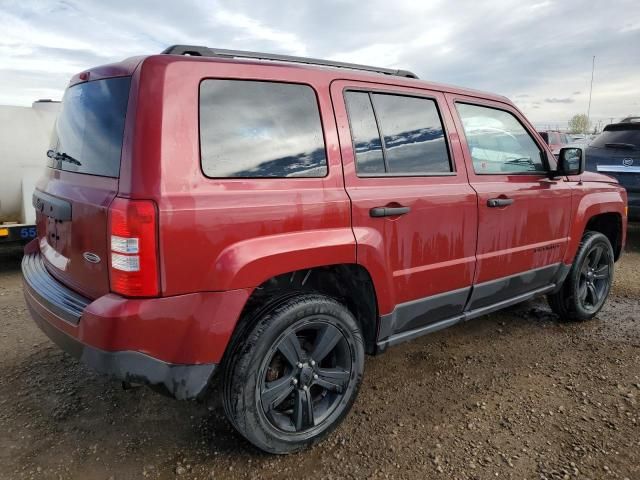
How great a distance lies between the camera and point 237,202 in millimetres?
2105

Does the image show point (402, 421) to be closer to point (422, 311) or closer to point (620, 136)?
point (422, 311)

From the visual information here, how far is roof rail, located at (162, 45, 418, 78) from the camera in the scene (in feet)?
7.38

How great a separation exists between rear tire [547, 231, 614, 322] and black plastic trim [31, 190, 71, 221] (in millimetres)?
3725

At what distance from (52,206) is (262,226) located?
1.09 meters

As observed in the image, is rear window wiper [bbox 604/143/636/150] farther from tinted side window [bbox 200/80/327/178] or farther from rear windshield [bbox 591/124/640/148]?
tinted side window [bbox 200/80/327/178]

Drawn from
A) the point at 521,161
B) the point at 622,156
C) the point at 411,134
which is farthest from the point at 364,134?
the point at 622,156

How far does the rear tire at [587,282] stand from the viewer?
409 centimetres

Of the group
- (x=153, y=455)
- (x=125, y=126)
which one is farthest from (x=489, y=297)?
(x=125, y=126)

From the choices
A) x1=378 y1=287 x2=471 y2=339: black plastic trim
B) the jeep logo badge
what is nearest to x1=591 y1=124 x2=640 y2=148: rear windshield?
x1=378 y1=287 x2=471 y2=339: black plastic trim

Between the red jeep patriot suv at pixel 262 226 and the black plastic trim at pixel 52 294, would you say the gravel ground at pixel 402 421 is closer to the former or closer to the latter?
the red jeep patriot suv at pixel 262 226

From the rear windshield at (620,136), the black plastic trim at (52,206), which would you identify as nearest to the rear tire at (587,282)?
the rear windshield at (620,136)

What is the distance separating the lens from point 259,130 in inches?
88.8

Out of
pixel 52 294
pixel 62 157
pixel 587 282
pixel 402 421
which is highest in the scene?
pixel 62 157

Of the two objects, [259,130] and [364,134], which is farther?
[364,134]
